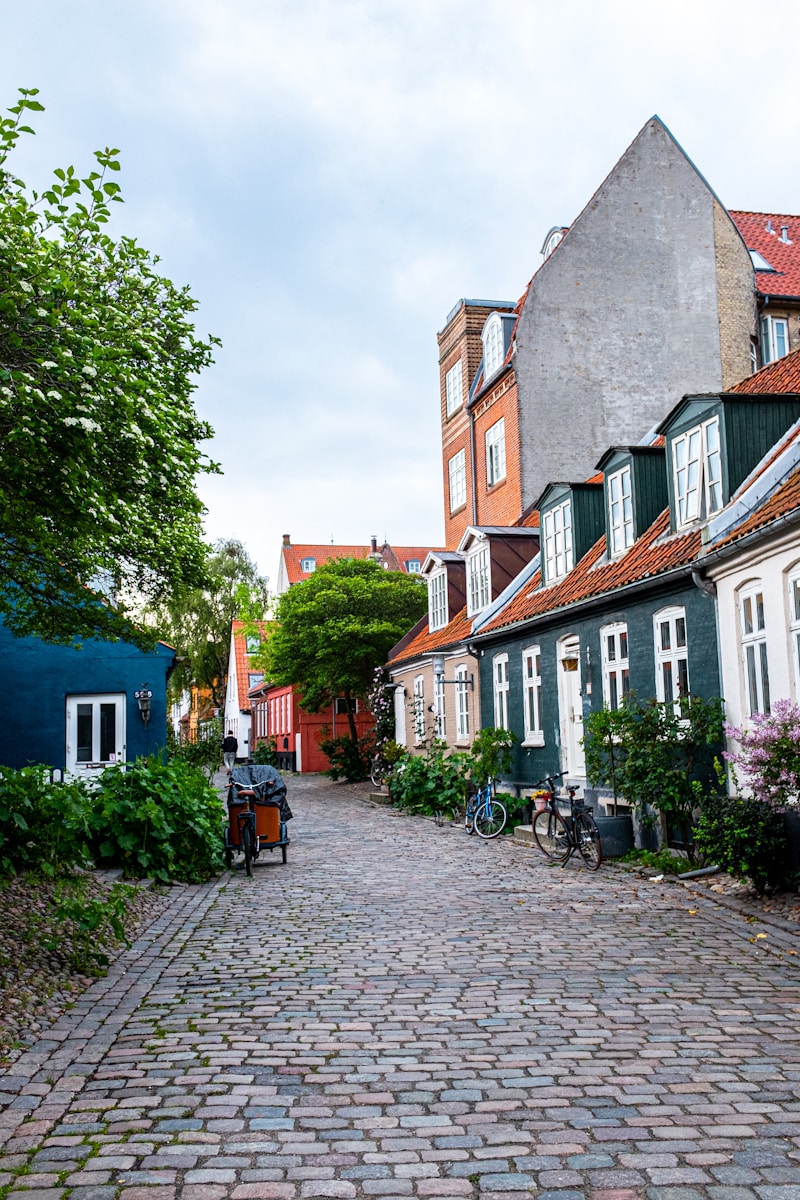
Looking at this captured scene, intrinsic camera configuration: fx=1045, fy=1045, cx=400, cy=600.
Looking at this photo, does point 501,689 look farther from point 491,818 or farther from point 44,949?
point 44,949

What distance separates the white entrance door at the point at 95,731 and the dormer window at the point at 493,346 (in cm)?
1228

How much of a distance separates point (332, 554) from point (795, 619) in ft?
207

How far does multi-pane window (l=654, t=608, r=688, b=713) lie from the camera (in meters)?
13.7

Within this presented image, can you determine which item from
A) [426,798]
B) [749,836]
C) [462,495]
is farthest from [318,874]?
[462,495]

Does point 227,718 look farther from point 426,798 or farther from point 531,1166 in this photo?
point 531,1166

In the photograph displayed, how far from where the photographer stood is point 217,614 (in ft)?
191

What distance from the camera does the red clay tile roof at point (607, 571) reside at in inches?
544

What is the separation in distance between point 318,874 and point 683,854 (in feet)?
15.2

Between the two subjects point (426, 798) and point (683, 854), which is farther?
point (426, 798)

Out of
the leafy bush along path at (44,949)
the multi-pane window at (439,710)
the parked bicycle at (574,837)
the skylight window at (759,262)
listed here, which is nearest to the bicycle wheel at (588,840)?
the parked bicycle at (574,837)

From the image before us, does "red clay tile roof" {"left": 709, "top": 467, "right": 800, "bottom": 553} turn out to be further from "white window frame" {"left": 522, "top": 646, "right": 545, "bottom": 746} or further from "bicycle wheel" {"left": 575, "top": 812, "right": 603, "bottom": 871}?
"white window frame" {"left": 522, "top": 646, "right": 545, "bottom": 746}

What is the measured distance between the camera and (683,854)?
42.8ft

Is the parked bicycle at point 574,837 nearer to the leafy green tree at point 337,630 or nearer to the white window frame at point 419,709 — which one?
the white window frame at point 419,709

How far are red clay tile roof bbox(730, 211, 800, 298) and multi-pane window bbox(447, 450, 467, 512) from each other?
8.92 metres
